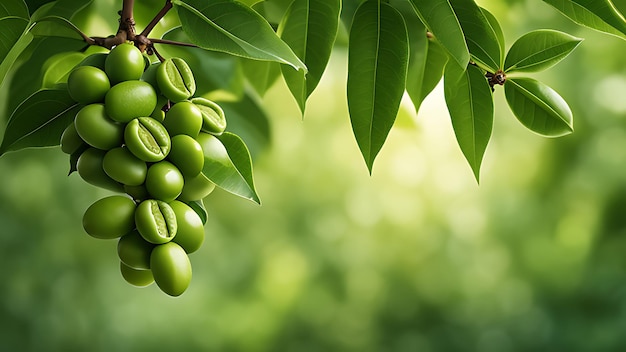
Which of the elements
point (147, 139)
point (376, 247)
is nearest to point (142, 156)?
point (147, 139)

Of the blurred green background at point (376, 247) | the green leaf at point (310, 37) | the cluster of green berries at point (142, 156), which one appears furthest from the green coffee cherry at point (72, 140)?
the blurred green background at point (376, 247)

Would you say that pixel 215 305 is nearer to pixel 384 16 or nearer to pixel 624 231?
pixel 624 231

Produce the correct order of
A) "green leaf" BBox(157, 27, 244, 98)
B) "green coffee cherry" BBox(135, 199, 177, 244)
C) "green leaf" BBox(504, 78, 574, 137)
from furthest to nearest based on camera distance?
"green leaf" BBox(157, 27, 244, 98) < "green leaf" BBox(504, 78, 574, 137) < "green coffee cherry" BBox(135, 199, 177, 244)

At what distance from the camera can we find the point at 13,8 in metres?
0.34

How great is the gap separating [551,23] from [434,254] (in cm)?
69

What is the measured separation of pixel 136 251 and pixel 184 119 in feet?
0.18

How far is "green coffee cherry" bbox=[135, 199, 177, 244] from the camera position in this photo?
29cm

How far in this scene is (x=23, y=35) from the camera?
32cm

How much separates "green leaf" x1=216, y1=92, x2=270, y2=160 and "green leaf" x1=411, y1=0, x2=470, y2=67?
25 cm

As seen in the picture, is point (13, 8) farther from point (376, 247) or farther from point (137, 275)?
point (376, 247)

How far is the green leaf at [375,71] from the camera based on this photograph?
378 millimetres

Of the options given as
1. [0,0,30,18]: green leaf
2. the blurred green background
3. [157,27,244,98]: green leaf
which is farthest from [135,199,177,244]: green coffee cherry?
the blurred green background

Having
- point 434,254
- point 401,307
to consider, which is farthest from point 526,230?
point 401,307

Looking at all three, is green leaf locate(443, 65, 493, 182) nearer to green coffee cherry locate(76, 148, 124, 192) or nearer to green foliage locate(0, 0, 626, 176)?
green foliage locate(0, 0, 626, 176)
